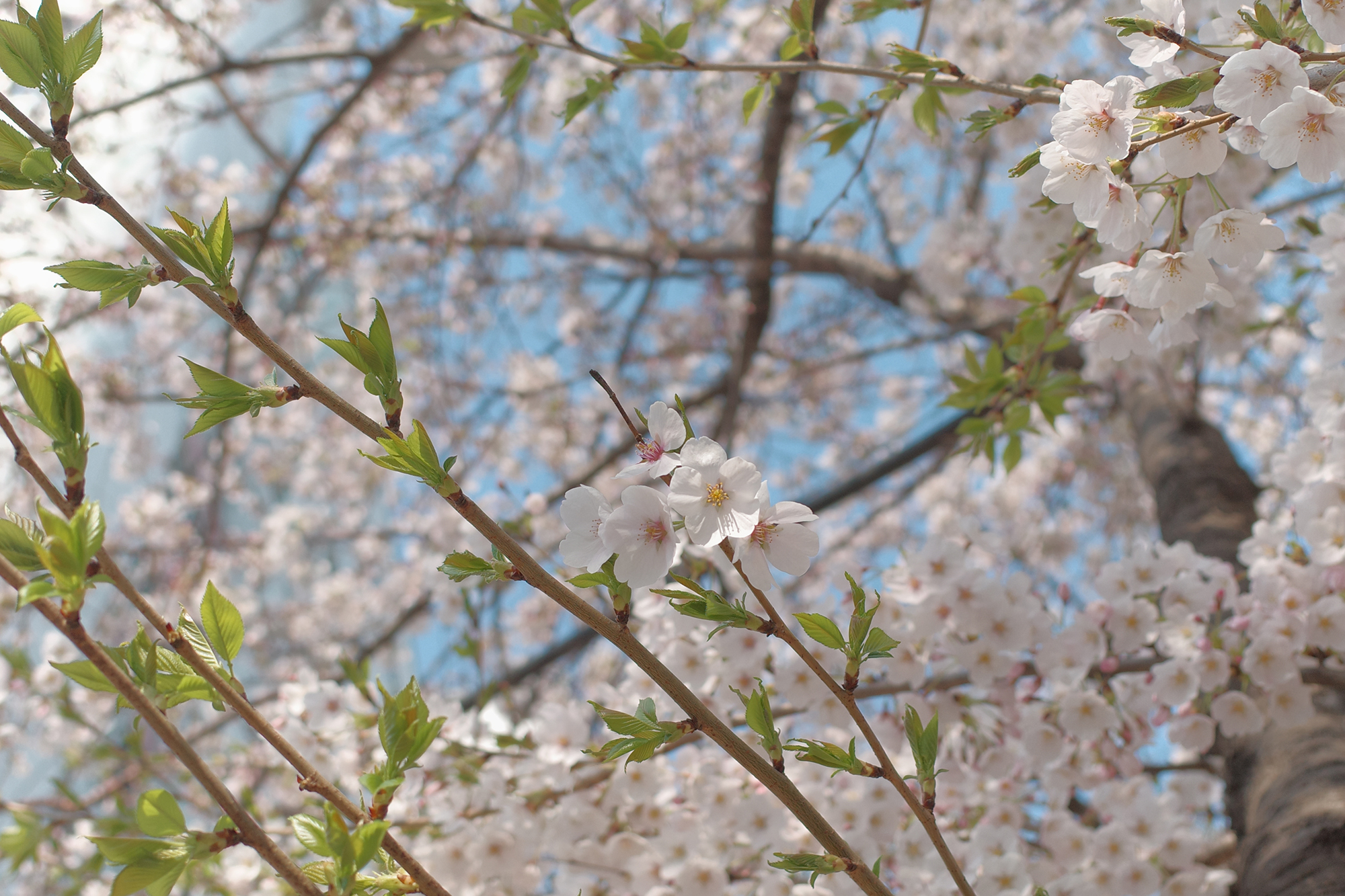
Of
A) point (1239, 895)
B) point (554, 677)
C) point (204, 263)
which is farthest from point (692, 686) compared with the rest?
point (554, 677)

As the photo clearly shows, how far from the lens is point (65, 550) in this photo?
577 mm

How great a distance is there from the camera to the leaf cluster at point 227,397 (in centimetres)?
73

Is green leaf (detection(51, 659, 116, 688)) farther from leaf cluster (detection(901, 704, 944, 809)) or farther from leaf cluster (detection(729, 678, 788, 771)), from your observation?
leaf cluster (detection(901, 704, 944, 809))

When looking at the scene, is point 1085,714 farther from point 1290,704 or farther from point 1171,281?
point 1171,281

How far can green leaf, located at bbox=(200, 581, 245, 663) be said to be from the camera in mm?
740

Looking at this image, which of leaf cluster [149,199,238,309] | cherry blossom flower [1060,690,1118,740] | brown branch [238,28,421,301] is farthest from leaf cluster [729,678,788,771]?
brown branch [238,28,421,301]

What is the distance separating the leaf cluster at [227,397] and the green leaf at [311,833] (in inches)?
14.0

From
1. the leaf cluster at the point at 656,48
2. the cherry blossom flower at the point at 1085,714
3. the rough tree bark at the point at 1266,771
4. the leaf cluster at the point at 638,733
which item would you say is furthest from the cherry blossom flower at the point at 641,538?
the rough tree bark at the point at 1266,771

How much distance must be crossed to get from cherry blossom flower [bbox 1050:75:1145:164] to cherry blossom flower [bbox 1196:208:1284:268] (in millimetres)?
158

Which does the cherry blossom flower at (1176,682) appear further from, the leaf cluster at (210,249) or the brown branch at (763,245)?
the brown branch at (763,245)

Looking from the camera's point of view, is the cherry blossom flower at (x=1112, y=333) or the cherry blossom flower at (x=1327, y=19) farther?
the cherry blossom flower at (x=1112, y=333)

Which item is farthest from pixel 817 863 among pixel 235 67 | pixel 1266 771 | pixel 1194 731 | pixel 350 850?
pixel 235 67

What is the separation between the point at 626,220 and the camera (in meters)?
4.70

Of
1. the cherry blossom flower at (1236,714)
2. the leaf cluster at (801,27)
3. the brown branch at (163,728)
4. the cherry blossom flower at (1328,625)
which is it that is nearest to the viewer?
the brown branch at (163,728)
